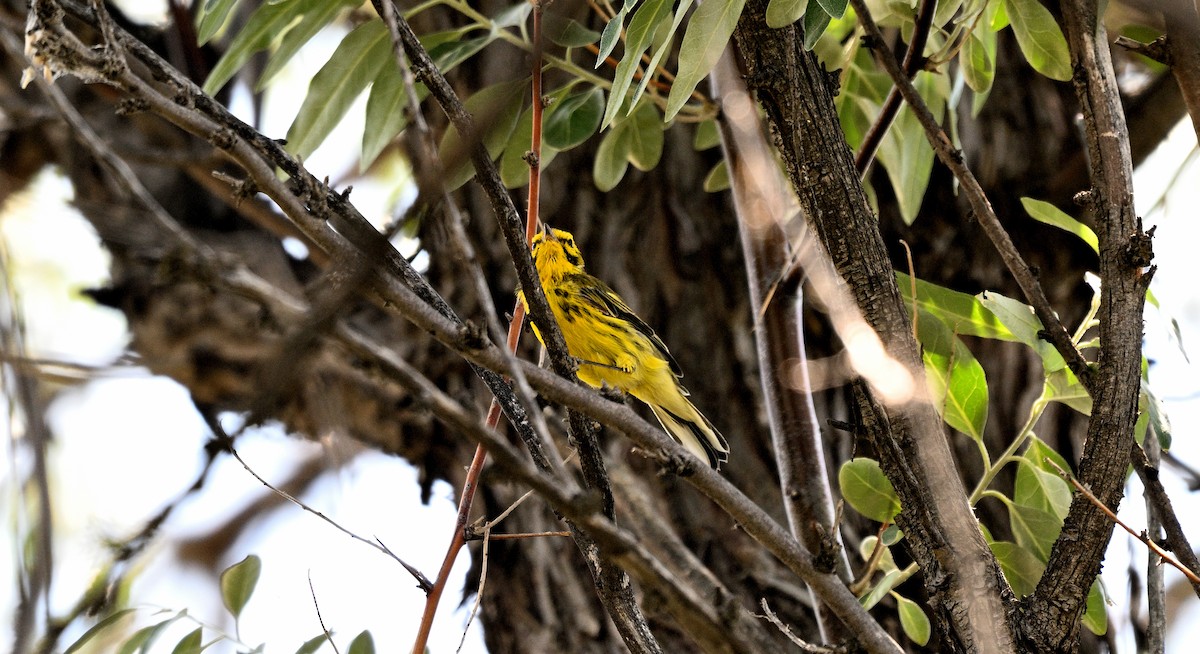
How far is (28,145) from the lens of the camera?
358cm

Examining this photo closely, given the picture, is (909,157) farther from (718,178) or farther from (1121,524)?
(1121,524)

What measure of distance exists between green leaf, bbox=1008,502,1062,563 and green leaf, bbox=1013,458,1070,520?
0.18 ft

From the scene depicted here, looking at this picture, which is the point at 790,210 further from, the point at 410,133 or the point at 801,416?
the point at 410,133

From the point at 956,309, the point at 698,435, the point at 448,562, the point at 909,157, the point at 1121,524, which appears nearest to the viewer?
the point at 1121,524

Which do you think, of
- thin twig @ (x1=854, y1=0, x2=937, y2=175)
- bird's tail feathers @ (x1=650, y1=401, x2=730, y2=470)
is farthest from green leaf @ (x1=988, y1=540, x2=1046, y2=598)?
bird's tail feathers @ (x1=650, y1=401, x2=730, y2=470)

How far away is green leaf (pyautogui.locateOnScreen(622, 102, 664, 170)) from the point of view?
2227mm

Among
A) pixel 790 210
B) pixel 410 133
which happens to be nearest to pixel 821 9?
pixel 790 210

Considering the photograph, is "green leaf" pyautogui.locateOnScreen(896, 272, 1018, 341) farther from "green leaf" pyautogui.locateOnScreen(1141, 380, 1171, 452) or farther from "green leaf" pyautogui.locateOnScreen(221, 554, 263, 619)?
"green leaf" pyautogui.locateOnScreen(221, 554, 263, 619)

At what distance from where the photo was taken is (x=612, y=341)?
308 cm

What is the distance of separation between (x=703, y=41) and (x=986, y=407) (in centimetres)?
78

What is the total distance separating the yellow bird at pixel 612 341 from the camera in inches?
118

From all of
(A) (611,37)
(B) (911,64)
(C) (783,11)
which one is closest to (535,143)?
(A) (611,37)

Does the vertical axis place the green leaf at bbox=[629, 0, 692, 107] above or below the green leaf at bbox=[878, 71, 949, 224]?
below

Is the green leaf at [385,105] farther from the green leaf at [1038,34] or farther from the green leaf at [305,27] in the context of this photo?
the green leaf at [1038,34]
